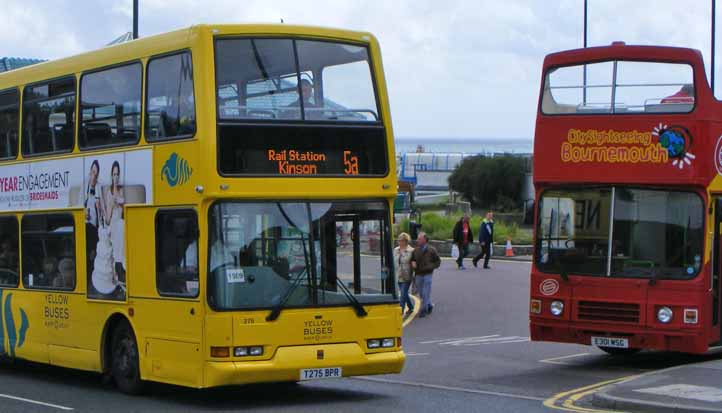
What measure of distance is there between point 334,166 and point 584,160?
4.66 m

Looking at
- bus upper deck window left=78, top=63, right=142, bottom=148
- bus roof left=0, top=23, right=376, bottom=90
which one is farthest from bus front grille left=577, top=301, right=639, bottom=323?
bus upper deck window left=78, top=63, right=142, bottom=148

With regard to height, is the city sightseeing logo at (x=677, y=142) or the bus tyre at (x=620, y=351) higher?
the city sightseeing logo at (x=677, y=142)

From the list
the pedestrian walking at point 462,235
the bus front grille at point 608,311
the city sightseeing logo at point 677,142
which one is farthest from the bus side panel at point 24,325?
the pedestrian walking at point 462,235

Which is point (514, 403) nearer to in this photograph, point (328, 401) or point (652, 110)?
point (328, 401)

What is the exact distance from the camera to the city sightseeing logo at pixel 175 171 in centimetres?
1341

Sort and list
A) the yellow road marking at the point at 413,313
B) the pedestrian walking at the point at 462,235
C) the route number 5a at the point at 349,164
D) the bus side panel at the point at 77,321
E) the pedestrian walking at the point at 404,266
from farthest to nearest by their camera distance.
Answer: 1. the pedestrian walking at the point at 462,235
2. the yellow road marking at the point at 413,313
3. the pedestrian walking at the point at 404,266
4. the bus side panel at the point at 77,321
5. the route number 5a at the point at 349,164

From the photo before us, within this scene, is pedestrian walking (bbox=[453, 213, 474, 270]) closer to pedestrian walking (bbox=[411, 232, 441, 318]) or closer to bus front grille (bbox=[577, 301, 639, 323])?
pedestrian walking (bbox=[411, 232, 441, 318])

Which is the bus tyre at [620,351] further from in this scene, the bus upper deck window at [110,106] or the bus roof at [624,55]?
the bus upper deck window at [110,106]

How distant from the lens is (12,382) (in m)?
16.9

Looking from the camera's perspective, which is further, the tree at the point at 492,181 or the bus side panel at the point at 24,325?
the tree at the point at 492,181

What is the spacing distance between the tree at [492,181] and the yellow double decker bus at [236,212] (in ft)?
196

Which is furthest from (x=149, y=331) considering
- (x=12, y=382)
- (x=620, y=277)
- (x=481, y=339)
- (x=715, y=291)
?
(x=481, y=339)

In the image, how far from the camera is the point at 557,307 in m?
17.2

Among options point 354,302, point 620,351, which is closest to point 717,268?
point 620,351
